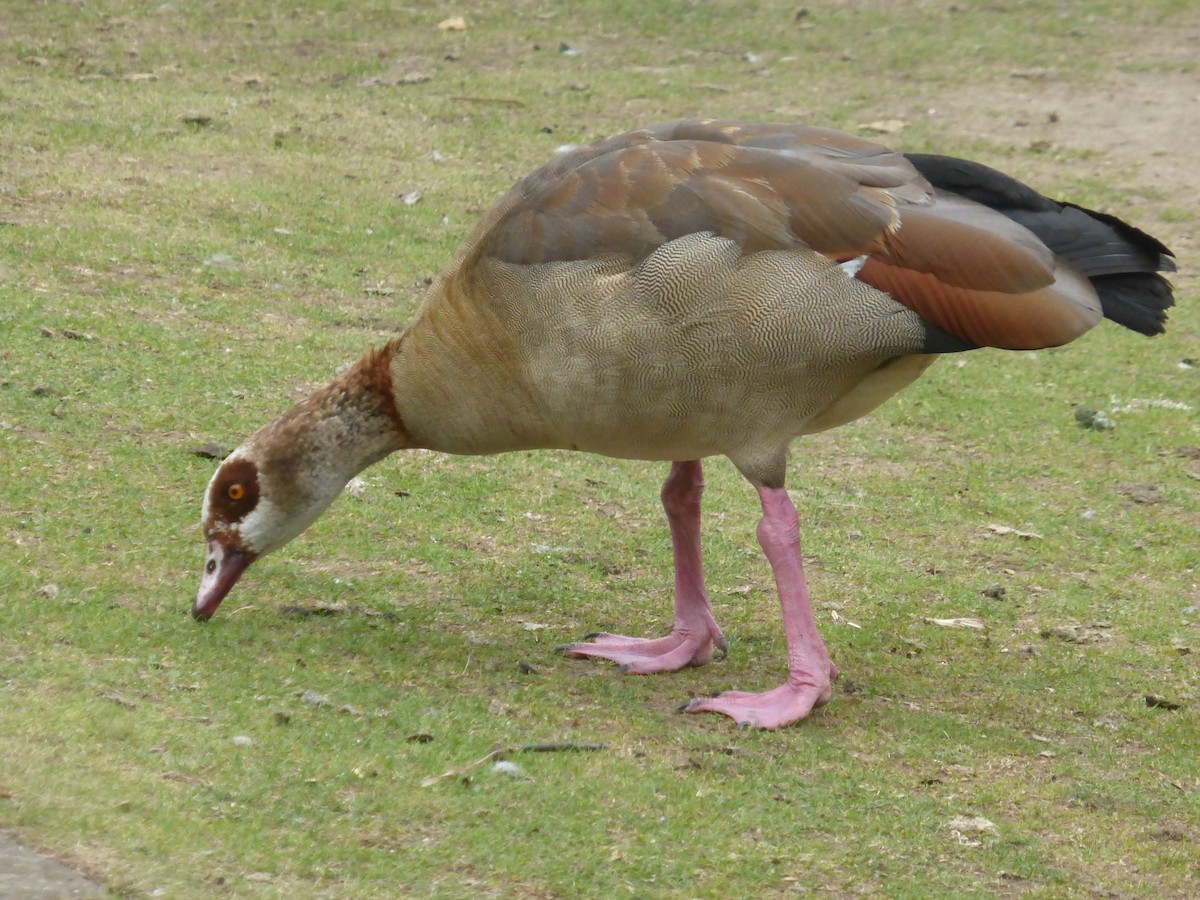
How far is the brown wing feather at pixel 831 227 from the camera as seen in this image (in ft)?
16.2

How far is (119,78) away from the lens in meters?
11.9

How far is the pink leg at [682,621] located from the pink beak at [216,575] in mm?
1137

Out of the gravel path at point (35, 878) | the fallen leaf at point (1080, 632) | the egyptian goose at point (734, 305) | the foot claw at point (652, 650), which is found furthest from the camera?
the fallen leaf at point (1080, 632)

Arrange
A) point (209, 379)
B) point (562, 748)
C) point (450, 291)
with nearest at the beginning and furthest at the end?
point (562, 748) → point (450, 291) → point (209, 379)

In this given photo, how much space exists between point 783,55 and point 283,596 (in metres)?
9.69

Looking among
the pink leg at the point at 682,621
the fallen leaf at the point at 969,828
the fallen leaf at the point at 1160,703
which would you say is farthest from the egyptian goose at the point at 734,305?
the fallen leaf at the point at 1160,703

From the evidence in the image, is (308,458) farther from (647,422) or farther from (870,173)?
(870,173)

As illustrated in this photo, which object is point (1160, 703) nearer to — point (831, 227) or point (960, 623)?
point (960, 623)

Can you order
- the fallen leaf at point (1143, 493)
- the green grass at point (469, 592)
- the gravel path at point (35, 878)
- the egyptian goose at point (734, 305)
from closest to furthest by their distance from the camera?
the gravel path at point (35, 878) < the green grass at point (469, 592) < the egyptian goose at point (734, 305) < the fallen leaf at point (1143, 493)

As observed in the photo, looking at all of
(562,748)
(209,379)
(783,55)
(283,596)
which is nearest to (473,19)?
(783,55)

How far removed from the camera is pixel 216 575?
5.25m

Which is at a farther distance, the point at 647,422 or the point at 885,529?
the point at 885,529

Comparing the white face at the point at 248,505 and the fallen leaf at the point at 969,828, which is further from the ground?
the white face at the point at 248,505

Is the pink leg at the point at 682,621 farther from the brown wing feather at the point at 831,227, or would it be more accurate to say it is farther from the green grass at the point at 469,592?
the brown wing feather at the point at 831,227
